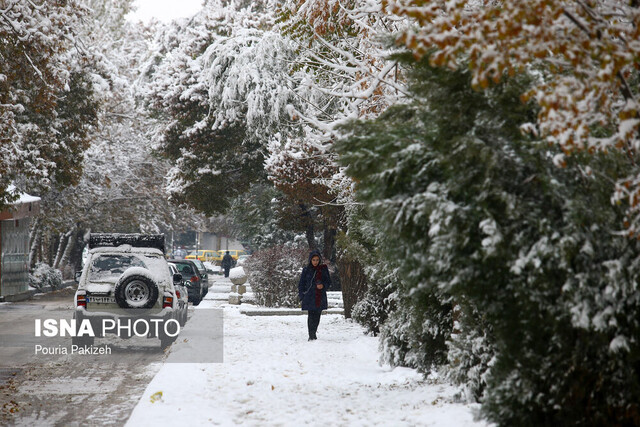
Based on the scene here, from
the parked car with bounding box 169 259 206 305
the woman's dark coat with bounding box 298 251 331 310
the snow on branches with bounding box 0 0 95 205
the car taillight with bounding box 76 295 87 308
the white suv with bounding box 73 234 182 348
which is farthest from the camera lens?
the parked car with bounding box 169 259 206 305

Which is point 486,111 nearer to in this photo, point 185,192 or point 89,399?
point 89,399

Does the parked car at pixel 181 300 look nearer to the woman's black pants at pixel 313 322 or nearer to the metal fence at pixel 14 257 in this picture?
the woman's black pants at pixel 313 322

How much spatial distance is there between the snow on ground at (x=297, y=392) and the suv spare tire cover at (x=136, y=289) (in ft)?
5.31

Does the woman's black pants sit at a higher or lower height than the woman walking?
lower

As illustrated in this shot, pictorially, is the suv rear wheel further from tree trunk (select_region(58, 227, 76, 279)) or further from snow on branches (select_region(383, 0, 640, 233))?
tree trunk (select_region(58, 227, 76, 279))

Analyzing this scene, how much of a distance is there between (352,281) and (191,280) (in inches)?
424

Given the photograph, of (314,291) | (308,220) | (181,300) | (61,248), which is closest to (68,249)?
(61,248)

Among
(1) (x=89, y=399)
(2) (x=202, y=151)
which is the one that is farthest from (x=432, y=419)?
(2) (x=202, y=151)

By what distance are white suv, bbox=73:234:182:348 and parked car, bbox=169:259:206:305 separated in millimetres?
13017

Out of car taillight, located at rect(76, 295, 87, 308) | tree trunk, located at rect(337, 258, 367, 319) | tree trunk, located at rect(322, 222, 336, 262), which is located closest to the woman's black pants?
tree trunk, located at rect(337, 258, 367, 319)

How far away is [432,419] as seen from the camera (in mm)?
7133

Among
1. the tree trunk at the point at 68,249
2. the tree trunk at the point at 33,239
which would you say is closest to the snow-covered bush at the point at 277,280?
the tree trunk at the point at 33,239

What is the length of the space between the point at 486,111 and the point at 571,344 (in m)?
1.69

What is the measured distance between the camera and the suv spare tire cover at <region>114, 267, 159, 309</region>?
526 inches
